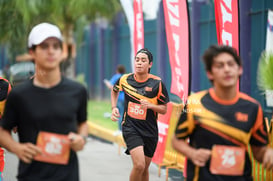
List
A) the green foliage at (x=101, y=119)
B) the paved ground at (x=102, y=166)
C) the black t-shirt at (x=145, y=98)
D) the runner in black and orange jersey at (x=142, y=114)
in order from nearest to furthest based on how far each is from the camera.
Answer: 1. the runner in black and orange jersey at (x=142, y=114)
2. the black t-shirt at (x=145, y=98)
3. the paved ground at (x=102, y=166)
4. the green foliage at (x=101, y=119)

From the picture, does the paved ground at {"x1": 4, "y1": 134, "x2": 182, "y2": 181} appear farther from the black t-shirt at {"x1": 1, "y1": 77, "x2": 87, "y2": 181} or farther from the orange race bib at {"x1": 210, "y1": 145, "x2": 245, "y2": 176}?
the orange race bib at {"x1": 210, "y1": 145, "x2": 245, "y2": 176}

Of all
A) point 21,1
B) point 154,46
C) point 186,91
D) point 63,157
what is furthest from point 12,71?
point 63,157

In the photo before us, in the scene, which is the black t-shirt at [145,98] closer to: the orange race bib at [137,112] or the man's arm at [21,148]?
the orange race bib at [137,112]

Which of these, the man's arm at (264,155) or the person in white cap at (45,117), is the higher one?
the person in white cap at (45,117)

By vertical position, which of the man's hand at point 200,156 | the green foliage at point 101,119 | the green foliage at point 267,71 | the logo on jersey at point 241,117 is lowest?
the green foliage at point 101,119

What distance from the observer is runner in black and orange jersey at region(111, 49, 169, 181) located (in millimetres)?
7633

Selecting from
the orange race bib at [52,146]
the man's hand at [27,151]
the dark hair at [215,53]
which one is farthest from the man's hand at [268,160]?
the man's hand at [27,151]

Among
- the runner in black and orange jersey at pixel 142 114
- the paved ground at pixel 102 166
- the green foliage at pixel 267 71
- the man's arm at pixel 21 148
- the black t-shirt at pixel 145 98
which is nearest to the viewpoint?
the man's arm at pixel 21 148

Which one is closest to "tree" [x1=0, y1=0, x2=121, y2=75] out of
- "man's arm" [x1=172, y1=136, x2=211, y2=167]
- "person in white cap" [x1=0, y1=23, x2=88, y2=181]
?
"person in white cap" [x1=0, y1=23, x2=88, y2=181]

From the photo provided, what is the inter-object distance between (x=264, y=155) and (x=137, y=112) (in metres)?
3.47

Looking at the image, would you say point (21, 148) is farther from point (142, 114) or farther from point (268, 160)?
point (142, 114)

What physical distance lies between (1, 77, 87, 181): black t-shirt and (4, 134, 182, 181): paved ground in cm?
518

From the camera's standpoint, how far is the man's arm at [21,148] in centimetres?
439

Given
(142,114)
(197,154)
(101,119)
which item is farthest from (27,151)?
(101,119)
